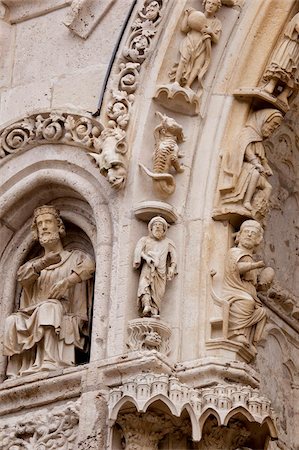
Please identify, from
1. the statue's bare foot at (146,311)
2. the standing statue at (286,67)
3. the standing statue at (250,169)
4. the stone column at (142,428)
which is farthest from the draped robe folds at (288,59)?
the stone column at (142,428)

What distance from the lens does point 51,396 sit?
10352 mm

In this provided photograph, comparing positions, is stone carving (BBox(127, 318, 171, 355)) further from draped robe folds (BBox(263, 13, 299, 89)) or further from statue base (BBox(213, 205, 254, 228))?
draped robe folds (BBox(263, 13, 299, 89))

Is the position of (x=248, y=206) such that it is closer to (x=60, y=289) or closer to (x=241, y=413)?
(x=60, y=289)

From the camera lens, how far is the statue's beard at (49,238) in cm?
1102

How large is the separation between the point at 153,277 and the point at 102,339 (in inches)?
20.2

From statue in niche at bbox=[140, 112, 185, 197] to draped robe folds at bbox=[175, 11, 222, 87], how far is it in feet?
1.20

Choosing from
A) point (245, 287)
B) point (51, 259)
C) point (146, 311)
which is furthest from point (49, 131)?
point (245, 287)

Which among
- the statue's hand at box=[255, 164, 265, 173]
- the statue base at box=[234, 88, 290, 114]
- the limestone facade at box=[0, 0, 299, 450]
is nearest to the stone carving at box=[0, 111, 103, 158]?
the limestone facade at box=[0, 0, 299, 450]

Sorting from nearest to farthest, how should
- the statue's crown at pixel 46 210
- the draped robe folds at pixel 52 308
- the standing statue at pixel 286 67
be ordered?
the draped robe folds at pixel 52 308 → the standing statue at pixel 286 67 → the statue's crown at pixel 46 210

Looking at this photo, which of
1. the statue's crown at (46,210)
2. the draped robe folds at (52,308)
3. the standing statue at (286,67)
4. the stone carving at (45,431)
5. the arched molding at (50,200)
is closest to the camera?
the stone carving at (45,431)

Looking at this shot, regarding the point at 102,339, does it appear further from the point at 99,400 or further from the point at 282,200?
the point at 282,200

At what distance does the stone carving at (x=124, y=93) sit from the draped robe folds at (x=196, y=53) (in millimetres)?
269

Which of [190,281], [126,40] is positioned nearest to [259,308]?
[190,281]

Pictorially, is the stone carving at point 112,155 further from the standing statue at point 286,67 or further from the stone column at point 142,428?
the stone column at point 142,428
